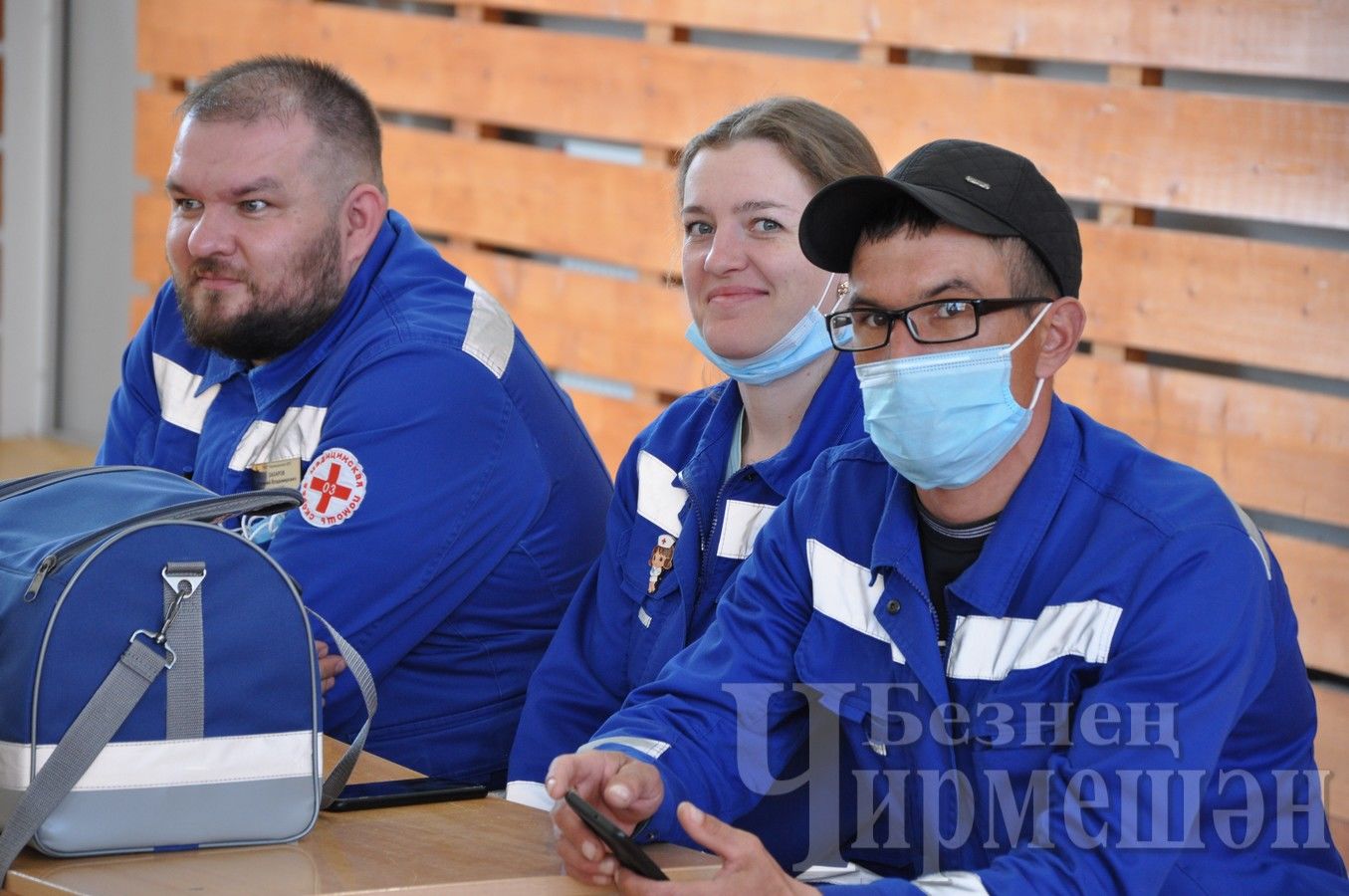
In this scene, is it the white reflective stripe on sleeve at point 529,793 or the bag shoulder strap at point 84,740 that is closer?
the bag shoulder strap at point 84,740

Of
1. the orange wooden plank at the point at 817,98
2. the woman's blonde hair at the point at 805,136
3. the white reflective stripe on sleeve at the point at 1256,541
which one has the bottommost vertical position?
the white reflective stripe on sleeve at the point at 1256,541

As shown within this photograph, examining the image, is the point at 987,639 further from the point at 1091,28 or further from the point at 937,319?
the point at 1091,28

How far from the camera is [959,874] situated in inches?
62.4

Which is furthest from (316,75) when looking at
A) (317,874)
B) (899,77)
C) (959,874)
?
(899,77)

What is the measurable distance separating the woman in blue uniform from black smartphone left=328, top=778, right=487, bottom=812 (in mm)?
463

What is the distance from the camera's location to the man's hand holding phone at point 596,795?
1.54 m

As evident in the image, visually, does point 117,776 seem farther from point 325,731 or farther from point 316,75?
→ point 316,75

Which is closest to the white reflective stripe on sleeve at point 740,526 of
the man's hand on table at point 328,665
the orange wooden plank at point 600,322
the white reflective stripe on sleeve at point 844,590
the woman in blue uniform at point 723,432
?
the woman in blue uniform at point 723,432

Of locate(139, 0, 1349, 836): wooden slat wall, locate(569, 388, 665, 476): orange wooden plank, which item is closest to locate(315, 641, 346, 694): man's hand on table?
locate(139, 0, 1349, 836): wooden slat wall

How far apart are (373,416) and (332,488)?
5.2 inches

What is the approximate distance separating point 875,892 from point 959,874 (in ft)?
0.28

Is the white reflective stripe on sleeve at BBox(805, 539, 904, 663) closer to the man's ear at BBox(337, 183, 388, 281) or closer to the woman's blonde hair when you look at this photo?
the woman's blonde hair

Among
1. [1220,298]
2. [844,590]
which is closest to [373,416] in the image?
[844,590]

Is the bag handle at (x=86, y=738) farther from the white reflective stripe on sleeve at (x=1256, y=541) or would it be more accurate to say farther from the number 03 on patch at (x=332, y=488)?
the white reflective stripe on sleeve at (x=1256, y=541)
